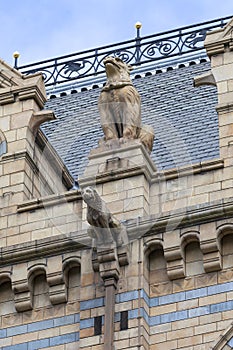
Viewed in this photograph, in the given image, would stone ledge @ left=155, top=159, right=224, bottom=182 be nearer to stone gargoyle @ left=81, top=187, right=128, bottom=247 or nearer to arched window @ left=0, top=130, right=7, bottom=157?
stone gargoyle @ left=81, top=187, right=128, bottom=247

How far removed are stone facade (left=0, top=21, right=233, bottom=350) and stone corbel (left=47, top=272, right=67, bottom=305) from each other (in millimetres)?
17

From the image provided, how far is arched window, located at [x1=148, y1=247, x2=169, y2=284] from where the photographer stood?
33.0m

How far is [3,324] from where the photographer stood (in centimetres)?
3353

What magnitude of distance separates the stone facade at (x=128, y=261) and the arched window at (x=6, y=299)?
17 mm

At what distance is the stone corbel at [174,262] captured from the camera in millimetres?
32875

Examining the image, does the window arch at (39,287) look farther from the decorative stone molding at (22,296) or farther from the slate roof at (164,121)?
the slate roof at (164,121)

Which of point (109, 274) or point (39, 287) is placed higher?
point (39, 287)

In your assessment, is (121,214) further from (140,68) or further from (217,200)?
(140,68)

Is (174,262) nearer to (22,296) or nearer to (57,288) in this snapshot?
(57,288)

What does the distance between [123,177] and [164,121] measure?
6.99 m

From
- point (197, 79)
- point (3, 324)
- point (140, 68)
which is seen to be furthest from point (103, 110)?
point (140, 68)

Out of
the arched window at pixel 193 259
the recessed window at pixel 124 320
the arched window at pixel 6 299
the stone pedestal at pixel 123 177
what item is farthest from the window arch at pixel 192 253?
the arched window at pixel 6 299

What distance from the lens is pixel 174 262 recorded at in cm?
3300

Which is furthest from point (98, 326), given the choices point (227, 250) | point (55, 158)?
point (55, 158)
